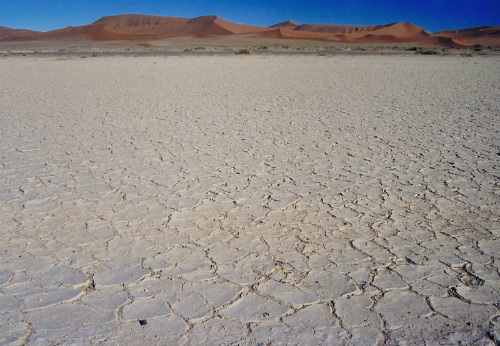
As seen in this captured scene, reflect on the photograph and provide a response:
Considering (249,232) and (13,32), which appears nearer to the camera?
(249,232)

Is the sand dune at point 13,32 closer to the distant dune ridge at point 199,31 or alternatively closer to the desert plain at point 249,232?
the distant dune ridge at point 199,31

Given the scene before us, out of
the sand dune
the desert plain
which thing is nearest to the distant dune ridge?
the sand dune

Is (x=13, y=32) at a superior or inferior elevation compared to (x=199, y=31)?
superior

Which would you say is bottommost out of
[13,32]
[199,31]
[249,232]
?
[249,232]

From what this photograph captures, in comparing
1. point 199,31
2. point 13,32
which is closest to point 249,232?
point 199,31

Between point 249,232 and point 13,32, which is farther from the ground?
point 13,32

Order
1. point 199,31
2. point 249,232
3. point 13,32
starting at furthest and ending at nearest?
point 13,32 → point 199,31 → point 249,232

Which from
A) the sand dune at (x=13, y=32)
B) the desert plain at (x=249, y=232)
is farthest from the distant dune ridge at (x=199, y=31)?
the desert plain at (x=249, y=232)

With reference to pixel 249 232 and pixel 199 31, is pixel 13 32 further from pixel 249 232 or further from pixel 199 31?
pixel 249 232

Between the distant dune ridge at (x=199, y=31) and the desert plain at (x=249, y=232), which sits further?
the distant dune ridge at (x=199, y=31)

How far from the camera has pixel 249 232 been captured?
107 inches

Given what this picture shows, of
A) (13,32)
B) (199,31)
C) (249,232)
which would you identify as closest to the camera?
(249,232)

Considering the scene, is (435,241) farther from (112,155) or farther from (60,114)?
(60,114)

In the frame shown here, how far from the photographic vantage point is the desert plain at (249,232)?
1.86m
